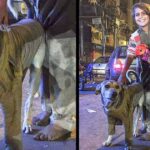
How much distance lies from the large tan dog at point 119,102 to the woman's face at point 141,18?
299 millimetres

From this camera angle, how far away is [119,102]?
160 cm

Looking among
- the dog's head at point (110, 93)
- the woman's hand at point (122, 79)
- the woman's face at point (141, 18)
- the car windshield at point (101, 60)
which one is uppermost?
the woman's face at point (141, 18)

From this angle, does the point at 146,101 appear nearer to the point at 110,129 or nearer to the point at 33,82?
the point at 110,129

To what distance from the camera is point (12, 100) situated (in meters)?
1.57

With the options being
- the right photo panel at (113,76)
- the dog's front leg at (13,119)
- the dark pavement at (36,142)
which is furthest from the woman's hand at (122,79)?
the dog's front leg at (13,119)

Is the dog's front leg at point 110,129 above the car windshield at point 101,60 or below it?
below

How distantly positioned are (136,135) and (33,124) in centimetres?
51

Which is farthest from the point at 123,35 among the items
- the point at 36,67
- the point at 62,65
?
the point at 36,67

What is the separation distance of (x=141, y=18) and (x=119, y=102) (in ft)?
1.41

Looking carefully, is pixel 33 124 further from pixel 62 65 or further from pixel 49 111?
pixel 62 65

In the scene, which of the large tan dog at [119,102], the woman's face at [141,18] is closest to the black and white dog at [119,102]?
the large tan dog at [119,102]

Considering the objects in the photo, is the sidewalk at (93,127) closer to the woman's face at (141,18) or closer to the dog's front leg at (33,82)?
the dog's front leg at (33,82)

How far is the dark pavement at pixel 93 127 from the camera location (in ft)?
5.27

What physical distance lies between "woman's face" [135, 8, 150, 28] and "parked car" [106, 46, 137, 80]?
14 cm
